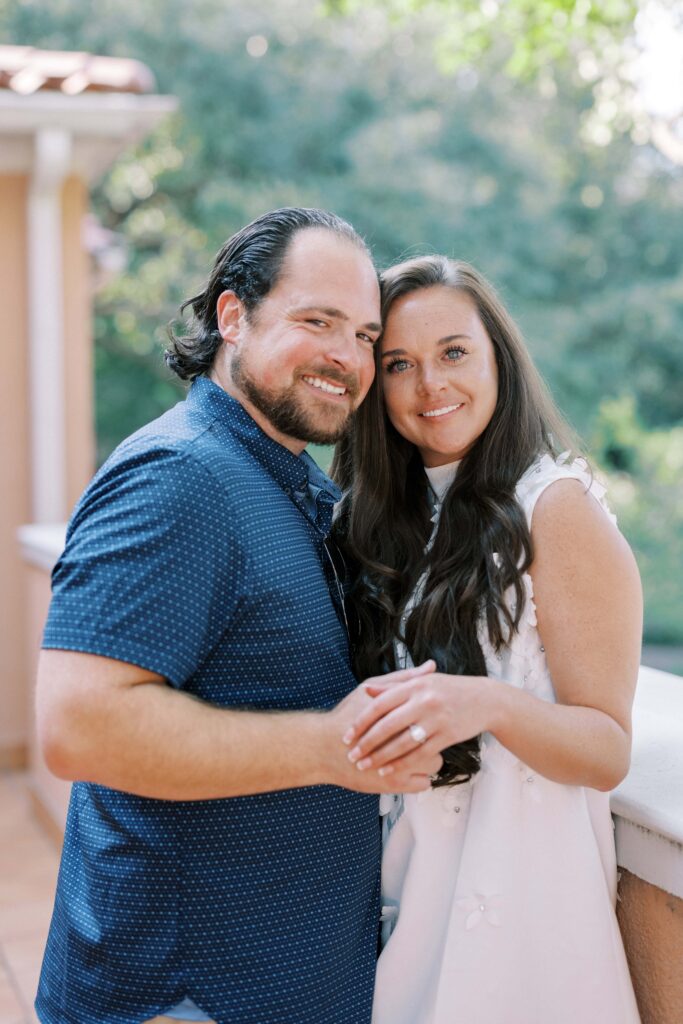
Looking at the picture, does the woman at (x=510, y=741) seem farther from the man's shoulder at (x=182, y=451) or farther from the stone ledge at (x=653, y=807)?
the man's shoulder at (x=182, y=451)

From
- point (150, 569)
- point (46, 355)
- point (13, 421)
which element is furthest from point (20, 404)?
point (150, 569)

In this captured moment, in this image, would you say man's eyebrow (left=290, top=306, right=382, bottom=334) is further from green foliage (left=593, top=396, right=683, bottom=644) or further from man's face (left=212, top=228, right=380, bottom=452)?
green foliage (left=593, top=396, right=683, bottom=644)

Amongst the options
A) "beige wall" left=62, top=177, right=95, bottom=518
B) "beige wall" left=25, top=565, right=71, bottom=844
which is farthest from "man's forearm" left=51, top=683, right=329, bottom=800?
"beige wall" left=62, top=177, right=95, bottom=518

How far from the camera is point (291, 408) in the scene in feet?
5.95

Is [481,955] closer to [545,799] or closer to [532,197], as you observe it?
[545,799]

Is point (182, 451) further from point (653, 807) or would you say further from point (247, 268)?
point (653, 807)

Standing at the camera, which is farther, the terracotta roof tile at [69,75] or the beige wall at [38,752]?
the terracotta roof tile at [69,75]

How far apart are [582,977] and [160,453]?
1.03 metres

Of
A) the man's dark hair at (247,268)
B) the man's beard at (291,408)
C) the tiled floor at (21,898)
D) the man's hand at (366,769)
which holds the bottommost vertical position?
the tiled floor at (21,898)

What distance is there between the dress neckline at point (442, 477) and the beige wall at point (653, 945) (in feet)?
2.50

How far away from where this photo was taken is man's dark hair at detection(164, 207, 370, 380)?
187cm

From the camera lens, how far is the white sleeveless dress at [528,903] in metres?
1.66

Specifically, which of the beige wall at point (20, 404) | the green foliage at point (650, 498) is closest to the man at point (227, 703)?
the beige wall at point (20, 404)

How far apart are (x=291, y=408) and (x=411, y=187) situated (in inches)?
484
